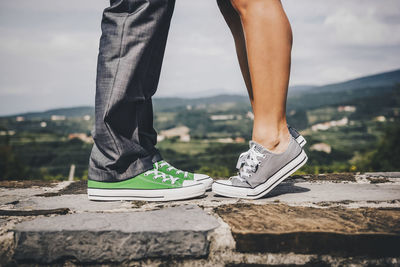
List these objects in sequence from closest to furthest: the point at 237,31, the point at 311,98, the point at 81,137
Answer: the point at 237,31 → the point at 81,137 → the point at 311,98

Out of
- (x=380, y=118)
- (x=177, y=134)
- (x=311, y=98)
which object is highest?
(x=311, y=98)

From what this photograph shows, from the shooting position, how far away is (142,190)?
6.07ft

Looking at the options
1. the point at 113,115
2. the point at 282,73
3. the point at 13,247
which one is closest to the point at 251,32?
the point at 282,73

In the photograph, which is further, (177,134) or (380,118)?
(177,134)

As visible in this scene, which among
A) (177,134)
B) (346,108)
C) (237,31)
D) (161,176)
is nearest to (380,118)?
(346,108)

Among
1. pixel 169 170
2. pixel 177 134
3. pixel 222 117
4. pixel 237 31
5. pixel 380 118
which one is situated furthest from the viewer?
pixel 222 117

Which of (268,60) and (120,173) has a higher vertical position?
(268,60)

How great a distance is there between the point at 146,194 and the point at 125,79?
59 centimetres

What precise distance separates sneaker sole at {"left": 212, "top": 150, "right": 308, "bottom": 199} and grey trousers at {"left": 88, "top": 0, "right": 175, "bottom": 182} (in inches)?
16.9

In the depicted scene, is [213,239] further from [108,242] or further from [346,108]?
[346,108]

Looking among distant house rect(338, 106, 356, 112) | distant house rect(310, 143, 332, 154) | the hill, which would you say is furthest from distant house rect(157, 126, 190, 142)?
distant house rect(338, 106, 356, 112)

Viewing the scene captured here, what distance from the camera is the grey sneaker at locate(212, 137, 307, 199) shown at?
181 cm

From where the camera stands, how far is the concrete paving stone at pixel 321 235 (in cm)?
127

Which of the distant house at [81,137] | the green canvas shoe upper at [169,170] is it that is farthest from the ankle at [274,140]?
the distant house at [81,137]
